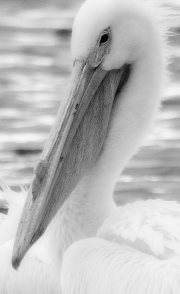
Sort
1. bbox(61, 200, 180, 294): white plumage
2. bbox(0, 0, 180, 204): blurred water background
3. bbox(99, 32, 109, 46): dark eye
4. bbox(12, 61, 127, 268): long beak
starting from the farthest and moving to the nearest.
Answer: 1. bbox(0, 0, 180, 204): blurred water background
2. bbox(99, 32, 109, 46): dark eye
3. bbox(12, 61, 127, 268): long beak
4. bbox(61, 200, 180, 294): white plumage

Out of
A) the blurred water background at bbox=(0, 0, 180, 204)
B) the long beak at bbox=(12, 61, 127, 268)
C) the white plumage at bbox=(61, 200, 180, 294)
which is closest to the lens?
the white plumage at bbox=(61, 200, 180, 294)

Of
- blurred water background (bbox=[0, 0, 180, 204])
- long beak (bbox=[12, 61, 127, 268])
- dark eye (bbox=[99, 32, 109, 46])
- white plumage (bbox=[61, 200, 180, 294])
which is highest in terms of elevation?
blurred water background (bbox=[0, 0, 180, 204])

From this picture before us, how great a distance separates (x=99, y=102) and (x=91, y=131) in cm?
13

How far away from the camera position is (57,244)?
12.1 feet

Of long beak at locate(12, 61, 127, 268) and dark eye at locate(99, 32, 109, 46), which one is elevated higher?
dark eye at locate(99, 32, 109, 46)

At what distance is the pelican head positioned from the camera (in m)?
3.51

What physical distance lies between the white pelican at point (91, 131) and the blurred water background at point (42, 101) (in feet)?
1.05

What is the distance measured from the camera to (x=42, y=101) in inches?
296

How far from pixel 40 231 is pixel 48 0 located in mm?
7344

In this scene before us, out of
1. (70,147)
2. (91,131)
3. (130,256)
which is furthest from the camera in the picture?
(91,131)

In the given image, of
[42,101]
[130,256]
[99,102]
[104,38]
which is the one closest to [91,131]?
[99,102]

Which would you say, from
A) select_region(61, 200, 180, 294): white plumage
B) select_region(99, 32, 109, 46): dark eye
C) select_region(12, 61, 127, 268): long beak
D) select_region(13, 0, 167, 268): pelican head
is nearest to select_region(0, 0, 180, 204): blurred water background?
select_region(13, 0, 167, 268): pelican head

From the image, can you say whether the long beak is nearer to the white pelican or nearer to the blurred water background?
the white pelican

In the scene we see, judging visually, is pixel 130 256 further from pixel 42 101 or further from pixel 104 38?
pixel 42 101
